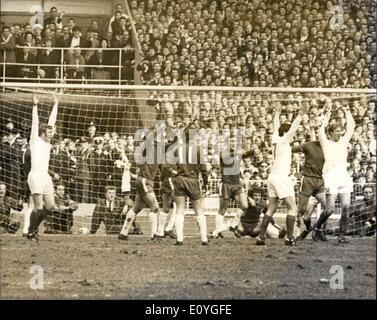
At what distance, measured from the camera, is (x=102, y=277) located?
7.11 metres

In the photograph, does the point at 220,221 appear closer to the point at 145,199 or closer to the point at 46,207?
the point at 145,199

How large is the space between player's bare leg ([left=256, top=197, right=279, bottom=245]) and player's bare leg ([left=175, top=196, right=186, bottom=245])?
81 centimetres

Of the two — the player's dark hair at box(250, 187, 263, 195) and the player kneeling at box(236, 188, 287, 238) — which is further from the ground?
the player's dark hair at box(250, 187, 263, 195)

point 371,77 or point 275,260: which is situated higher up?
point 371,77

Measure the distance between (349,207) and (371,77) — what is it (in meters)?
1.73

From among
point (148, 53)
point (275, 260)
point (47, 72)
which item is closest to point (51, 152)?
point (47, 72)

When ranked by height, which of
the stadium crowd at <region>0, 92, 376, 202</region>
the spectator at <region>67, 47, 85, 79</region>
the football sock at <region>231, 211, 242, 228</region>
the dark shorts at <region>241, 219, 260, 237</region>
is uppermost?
the spectator at <region>67, 47, 85, 79</region>

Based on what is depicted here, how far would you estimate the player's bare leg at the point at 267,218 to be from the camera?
7852mm

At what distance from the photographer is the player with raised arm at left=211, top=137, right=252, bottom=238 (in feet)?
26.7

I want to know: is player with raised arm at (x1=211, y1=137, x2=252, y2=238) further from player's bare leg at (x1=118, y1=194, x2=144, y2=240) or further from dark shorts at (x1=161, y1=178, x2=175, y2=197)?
player's bare leg at (x1=118, y1=194, x2=144, y2=240)

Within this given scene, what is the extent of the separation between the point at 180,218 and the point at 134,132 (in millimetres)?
1191

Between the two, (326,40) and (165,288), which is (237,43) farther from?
(165,288)

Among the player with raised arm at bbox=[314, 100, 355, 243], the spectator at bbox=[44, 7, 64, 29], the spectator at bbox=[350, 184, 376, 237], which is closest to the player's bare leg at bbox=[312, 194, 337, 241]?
the player with raised arm at bbox=[314, 100, 355, 243]

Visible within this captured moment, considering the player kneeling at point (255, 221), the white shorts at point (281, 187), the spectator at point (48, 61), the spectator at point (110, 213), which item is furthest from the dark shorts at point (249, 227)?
the spectator at point (48, 61)
